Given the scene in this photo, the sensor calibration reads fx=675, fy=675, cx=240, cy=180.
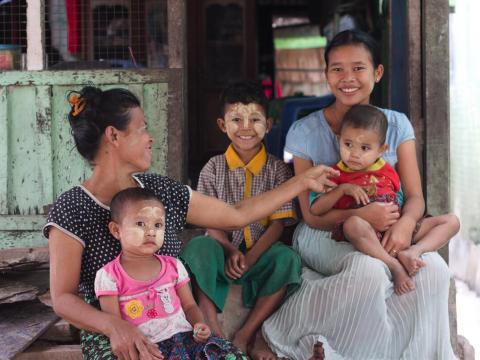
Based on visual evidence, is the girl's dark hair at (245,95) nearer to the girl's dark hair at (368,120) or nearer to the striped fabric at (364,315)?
the girl's dark hair at (368,120)

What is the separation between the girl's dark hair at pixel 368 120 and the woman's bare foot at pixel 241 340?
1108mm

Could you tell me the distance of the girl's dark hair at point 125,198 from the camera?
2.54 m

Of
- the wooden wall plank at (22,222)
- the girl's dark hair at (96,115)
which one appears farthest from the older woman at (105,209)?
the wooden wall plank at (22,222)

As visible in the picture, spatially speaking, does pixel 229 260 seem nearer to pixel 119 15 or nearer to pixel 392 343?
pixel 392 343

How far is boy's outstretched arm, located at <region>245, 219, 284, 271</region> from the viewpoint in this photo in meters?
3.38

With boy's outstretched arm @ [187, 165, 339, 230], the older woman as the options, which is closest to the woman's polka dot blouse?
the older woman

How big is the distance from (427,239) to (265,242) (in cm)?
80

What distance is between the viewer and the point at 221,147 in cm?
939

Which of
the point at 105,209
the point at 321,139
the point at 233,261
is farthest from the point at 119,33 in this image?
the point at 105,209

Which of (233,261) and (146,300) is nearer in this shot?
(146,300)

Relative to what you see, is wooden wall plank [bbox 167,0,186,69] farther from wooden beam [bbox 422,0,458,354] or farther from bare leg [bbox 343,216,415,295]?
bare leg [bbox 343,216,415,295]

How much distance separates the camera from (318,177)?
305 cm

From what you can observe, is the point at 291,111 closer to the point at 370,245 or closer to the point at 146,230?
the point at 370,245

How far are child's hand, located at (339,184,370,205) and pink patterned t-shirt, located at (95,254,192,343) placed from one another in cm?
99
